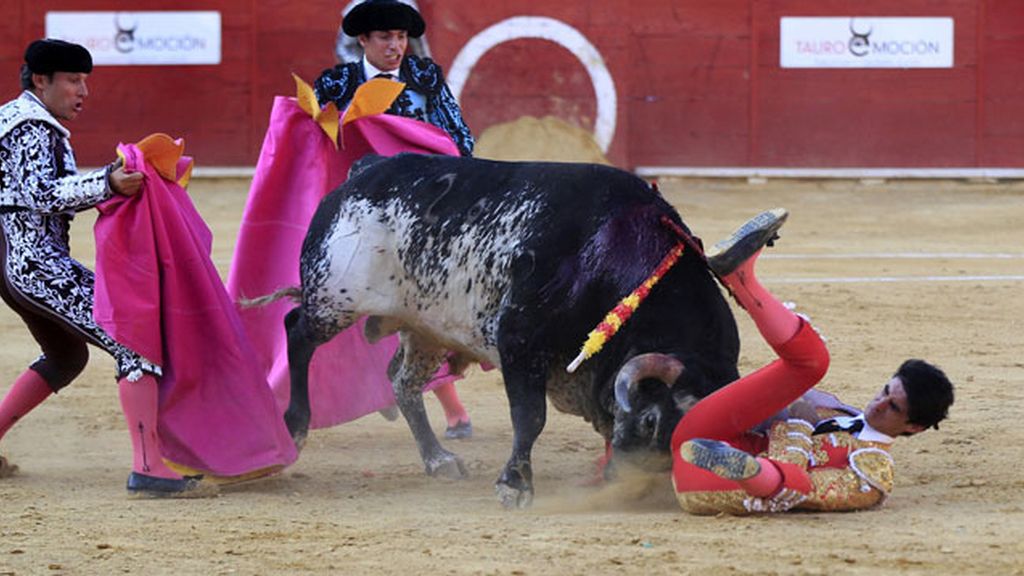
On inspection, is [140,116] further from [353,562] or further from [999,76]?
[353,562]

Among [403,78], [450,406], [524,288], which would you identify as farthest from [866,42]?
[524,288]

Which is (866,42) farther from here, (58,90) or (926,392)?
(926,392)

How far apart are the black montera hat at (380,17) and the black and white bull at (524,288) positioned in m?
0.47

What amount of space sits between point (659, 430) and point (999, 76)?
29.3 feet

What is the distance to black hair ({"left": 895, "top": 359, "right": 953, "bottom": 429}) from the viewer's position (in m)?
3.83

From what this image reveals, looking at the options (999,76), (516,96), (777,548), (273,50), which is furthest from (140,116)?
(777,548)

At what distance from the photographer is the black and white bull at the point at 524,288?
415cm

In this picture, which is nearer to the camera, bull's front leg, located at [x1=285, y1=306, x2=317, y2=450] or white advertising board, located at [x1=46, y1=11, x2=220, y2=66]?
bull's front leg, located at [x1=285, y1=306, x2=317, y2=450]

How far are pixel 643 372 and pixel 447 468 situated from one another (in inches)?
37.2

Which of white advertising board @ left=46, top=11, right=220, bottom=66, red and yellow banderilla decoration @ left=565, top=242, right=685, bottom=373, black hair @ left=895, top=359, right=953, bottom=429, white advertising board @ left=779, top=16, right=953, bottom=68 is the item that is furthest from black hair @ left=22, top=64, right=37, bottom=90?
white advertising board @ left=779, top=16, right=953, bottom=68

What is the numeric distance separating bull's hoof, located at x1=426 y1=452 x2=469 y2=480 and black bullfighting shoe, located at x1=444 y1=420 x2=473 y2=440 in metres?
0.68

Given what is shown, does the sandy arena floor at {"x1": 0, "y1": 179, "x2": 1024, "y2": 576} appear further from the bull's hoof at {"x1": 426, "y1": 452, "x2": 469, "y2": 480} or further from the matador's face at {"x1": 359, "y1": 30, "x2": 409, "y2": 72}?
the matador's face at {"x1": 359, "y1": 30, "x2": 409, "y2": 72}

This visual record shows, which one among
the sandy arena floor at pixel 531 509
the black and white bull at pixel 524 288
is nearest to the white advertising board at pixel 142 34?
the sandy arena floor at pixel 531 509

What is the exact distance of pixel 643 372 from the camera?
407 cm
